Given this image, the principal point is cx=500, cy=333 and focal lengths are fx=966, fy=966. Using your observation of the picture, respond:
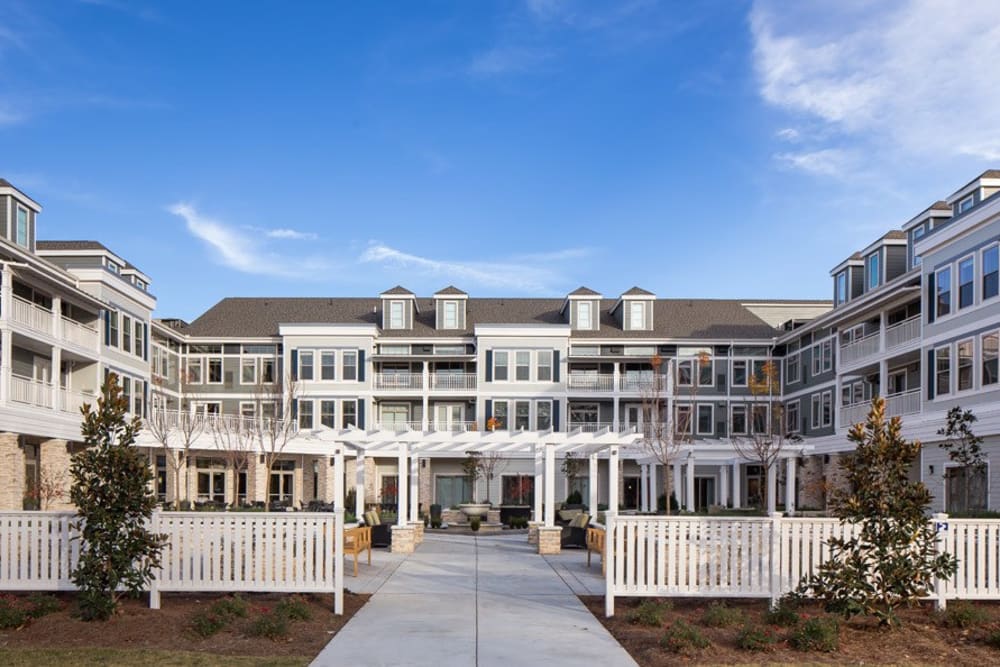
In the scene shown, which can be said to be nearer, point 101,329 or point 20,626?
point 20,626

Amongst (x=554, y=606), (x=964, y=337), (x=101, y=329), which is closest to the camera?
(x=554, y=606)

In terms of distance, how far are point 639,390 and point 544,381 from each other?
4866 mm

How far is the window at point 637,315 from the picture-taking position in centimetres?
5116

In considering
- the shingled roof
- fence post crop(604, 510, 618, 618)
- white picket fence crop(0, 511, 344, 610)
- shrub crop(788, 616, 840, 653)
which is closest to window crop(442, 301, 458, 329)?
the shingled roof

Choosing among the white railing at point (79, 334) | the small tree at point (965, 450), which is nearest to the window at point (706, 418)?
the small tree at point (965, 450)

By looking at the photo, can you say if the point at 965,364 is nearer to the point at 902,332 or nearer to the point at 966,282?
the point at 966,282

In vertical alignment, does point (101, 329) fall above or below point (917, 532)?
above

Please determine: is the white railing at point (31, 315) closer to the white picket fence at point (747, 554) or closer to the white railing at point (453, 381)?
the white railing at point (453, 381)

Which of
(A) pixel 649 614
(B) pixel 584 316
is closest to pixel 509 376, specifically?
(B) pixel 584 316

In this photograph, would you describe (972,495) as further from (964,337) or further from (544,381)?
(544,381)


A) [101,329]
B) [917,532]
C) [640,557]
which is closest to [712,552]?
[640,557]

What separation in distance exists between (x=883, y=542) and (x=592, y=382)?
38.6 m

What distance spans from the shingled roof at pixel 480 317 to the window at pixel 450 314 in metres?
0.51

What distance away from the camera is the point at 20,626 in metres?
10.6
